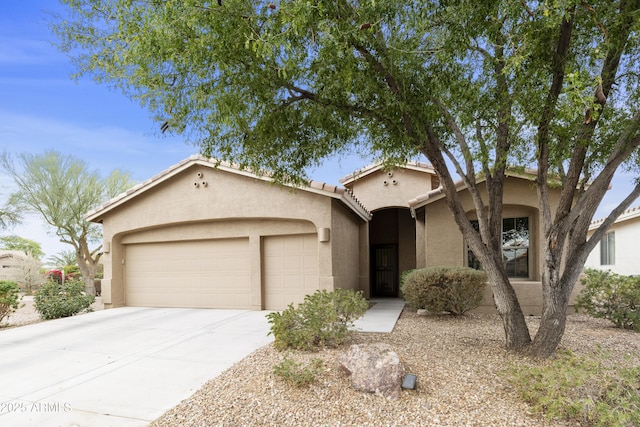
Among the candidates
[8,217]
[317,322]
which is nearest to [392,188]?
[317,322]

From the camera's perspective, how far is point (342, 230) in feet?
41.7

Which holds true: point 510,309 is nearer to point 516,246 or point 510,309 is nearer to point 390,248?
point 516,246

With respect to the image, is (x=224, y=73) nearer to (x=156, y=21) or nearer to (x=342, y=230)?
(x=156, y=21)

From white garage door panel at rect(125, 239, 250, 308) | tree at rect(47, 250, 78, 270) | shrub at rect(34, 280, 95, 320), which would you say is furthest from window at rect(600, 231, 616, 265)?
tree at rect(47, 250, 78, 270)

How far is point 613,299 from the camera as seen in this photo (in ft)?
30.5

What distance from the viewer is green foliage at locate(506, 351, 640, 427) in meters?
4.06

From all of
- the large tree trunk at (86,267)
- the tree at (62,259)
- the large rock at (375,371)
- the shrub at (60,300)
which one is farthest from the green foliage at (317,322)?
the tree at (62,259)

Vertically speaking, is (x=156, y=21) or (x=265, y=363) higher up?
(x=156, y=21)

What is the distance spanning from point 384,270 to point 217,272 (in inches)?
301

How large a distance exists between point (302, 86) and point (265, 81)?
100cm

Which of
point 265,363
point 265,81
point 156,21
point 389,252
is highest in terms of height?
point 156,21

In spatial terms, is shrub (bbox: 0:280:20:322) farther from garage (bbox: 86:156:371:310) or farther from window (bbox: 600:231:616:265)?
window (bbox: 600:231:616:265)

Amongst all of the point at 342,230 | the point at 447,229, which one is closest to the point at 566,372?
the point at 447,229

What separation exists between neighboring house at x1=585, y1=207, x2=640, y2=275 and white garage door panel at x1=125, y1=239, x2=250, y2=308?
46.5ft
